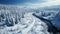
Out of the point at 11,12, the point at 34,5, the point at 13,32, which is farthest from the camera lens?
the point at 34,5

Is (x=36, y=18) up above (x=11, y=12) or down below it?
below

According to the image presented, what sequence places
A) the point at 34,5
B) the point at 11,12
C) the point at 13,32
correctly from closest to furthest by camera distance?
the point at 13,32
the point at 11,12
the point at 34,5

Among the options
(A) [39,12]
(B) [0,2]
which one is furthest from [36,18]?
(B) [0,2]

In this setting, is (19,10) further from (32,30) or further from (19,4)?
(32,30)

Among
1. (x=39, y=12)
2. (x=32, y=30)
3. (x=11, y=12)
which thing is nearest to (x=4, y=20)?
(x=11, y=12)

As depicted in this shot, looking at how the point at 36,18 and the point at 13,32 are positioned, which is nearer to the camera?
the point at 13,32

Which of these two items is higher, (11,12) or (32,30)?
(11,12)

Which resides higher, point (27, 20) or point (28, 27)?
point (27, 20)

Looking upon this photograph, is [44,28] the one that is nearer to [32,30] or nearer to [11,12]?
[32,30]

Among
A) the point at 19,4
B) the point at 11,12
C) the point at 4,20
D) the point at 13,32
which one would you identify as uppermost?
the point at 19,4
